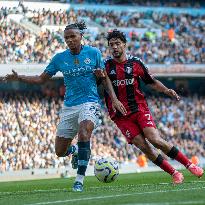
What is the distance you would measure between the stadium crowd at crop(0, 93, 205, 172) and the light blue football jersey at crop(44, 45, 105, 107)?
18.5 metres

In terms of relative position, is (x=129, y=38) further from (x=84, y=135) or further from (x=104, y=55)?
(x=84, y=135)

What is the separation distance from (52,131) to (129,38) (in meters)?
9.71

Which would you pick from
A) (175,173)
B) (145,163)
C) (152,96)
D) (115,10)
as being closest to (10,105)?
(145,163)

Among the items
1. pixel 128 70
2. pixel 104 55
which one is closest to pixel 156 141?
pixel 128 70

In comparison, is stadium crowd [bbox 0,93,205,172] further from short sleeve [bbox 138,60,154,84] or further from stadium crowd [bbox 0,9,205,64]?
short sleeve [bbox 138,60,154,84]

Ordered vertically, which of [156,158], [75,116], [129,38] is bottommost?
[129,38]

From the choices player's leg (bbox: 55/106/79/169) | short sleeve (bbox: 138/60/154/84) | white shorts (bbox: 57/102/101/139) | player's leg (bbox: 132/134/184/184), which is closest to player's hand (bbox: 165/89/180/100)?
short sleeve (bbox: 138/60/154/84)

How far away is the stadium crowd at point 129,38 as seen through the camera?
117ft

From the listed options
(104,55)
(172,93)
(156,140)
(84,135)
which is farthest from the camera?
(104,55)

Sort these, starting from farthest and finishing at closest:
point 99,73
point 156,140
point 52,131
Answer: point 52,131 < point 156,140 < point 99,73

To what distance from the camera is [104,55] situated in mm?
39094

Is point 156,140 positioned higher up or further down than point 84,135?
further down

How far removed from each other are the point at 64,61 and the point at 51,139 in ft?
70.5

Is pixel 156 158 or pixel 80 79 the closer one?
pixel 80 79
